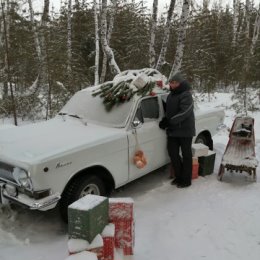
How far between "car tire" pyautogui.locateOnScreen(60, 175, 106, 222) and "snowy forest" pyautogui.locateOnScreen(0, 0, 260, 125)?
497 centimetres

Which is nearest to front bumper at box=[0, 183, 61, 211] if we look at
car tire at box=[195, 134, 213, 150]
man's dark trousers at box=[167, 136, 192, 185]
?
man's dark trousers at box=[167, 136, 192, 185]

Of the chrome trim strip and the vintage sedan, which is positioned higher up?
the vintage sedan

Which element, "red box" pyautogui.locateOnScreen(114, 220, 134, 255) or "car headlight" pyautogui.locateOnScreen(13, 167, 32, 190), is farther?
"car headlight" pyautogui.locateOnScreen(13, 167, 32, 190)

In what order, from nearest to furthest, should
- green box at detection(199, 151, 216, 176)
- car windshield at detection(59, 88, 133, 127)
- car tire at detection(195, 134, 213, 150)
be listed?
1. car windshield at detection(59, 88, 133, 127)
2. green box at detection(199, 151, 216, 176)
3. car tire at detection(195, 134, 213, 150)

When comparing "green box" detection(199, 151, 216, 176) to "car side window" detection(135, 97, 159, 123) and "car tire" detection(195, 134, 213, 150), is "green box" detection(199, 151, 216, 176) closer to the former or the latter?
"car tire" detection(195, 134, 213, 150)

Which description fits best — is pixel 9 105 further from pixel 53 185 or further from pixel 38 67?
pixel 53 185

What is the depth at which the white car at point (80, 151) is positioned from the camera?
4.09 m

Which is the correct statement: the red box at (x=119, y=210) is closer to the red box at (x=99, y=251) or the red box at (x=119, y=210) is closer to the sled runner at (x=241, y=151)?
the red box at (x=99, y=251)

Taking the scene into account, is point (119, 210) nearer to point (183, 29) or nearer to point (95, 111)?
point (95, 111)

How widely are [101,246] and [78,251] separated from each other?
9.0 inches

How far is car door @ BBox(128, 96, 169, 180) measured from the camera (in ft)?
17.2

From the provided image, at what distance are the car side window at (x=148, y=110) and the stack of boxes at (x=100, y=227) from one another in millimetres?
2174

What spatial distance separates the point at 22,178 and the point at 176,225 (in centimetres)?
214

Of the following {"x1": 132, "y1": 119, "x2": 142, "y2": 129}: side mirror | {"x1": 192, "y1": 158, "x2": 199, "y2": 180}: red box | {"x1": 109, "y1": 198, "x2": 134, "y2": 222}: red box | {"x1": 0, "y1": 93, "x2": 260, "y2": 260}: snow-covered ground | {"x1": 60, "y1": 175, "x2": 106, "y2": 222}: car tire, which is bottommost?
{"x1": 0, "y1": 93, "x2": 260, "y2": 260}: snow-covered ground
